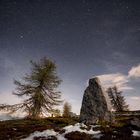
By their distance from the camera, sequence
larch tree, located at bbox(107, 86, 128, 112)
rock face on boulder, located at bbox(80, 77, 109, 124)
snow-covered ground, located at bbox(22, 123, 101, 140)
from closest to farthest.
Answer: snow-covered ground, located at bbox(22, 123, 101, 140) < rock face on boulder, located at bbox(80, 77, 109, 124) < larch tree, located at bbox(107, 86, 128, 112)

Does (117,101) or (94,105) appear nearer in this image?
(94,105)

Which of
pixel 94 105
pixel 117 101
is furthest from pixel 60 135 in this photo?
pixel 117 101

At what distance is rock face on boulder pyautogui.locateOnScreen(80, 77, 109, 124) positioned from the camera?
73.0 feet

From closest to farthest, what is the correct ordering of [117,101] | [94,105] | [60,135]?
[60,135] → [94,105] → [117,101]

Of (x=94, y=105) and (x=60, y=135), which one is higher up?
(x=94, y=105)

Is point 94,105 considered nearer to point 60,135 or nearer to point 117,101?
point 60,135

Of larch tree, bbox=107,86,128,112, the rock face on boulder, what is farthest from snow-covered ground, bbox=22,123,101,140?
larch tree, bbox=107,86,128,112

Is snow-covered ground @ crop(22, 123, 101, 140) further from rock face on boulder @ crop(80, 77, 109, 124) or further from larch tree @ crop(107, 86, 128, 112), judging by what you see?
larch tree @ crop(107, 86, 128, 112)

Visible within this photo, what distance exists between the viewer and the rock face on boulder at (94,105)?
876 inches

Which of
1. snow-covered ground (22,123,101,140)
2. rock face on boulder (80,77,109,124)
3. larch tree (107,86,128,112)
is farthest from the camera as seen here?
larch tree (107,86,128,112)

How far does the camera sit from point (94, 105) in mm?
22828

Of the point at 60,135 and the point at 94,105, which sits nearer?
the point at 60,135

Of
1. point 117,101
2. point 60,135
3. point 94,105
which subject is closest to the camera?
point 60,135

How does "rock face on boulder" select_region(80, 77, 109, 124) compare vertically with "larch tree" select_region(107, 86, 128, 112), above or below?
below
